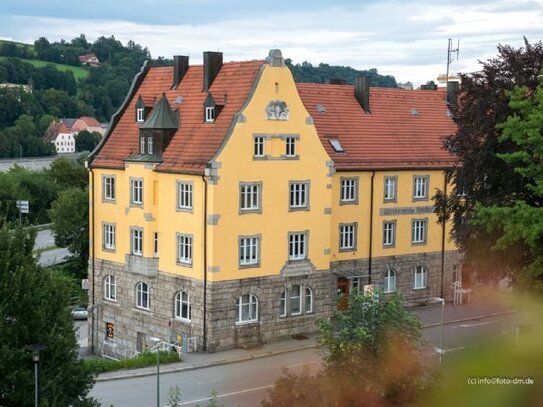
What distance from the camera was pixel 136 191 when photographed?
38.2 m

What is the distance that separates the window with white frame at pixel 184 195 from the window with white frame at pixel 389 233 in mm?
12037

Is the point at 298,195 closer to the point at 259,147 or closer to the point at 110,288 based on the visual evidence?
the point at 259,147

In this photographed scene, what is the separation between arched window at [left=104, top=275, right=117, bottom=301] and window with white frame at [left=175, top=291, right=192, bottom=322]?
205 inches

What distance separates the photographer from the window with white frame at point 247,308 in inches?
1398

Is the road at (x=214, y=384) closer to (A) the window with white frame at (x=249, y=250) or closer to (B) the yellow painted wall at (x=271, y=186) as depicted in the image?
(B) the yellow painted wall at (x=271, y=186)

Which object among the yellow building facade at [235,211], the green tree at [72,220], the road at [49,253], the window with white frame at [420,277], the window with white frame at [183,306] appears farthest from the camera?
the road at [49,253]

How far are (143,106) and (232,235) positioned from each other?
928 cm

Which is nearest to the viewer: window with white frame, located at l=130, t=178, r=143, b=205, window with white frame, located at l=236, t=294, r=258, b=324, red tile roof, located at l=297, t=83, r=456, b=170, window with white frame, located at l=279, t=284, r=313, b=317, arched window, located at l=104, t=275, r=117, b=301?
window with white frame, located at l=236, t=294, r=258, b=324

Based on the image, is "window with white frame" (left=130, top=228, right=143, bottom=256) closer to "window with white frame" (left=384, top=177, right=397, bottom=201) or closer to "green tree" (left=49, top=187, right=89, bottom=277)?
"window with white frame" (left=384, top=177, right=397, bottom=201)

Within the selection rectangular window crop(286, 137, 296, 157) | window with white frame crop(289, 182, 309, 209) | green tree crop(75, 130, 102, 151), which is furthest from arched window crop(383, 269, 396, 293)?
green tree crop(75, 130, 102, 151)

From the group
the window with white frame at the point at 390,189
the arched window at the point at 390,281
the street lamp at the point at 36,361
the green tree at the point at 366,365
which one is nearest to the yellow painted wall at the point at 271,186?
the window with white frame at the point at 390,189

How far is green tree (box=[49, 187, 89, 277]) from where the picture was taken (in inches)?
2467

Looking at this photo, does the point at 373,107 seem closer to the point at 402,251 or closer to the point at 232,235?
the point at 402,251

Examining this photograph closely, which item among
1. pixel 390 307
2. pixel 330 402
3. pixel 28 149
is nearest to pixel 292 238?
pixel 390 307
